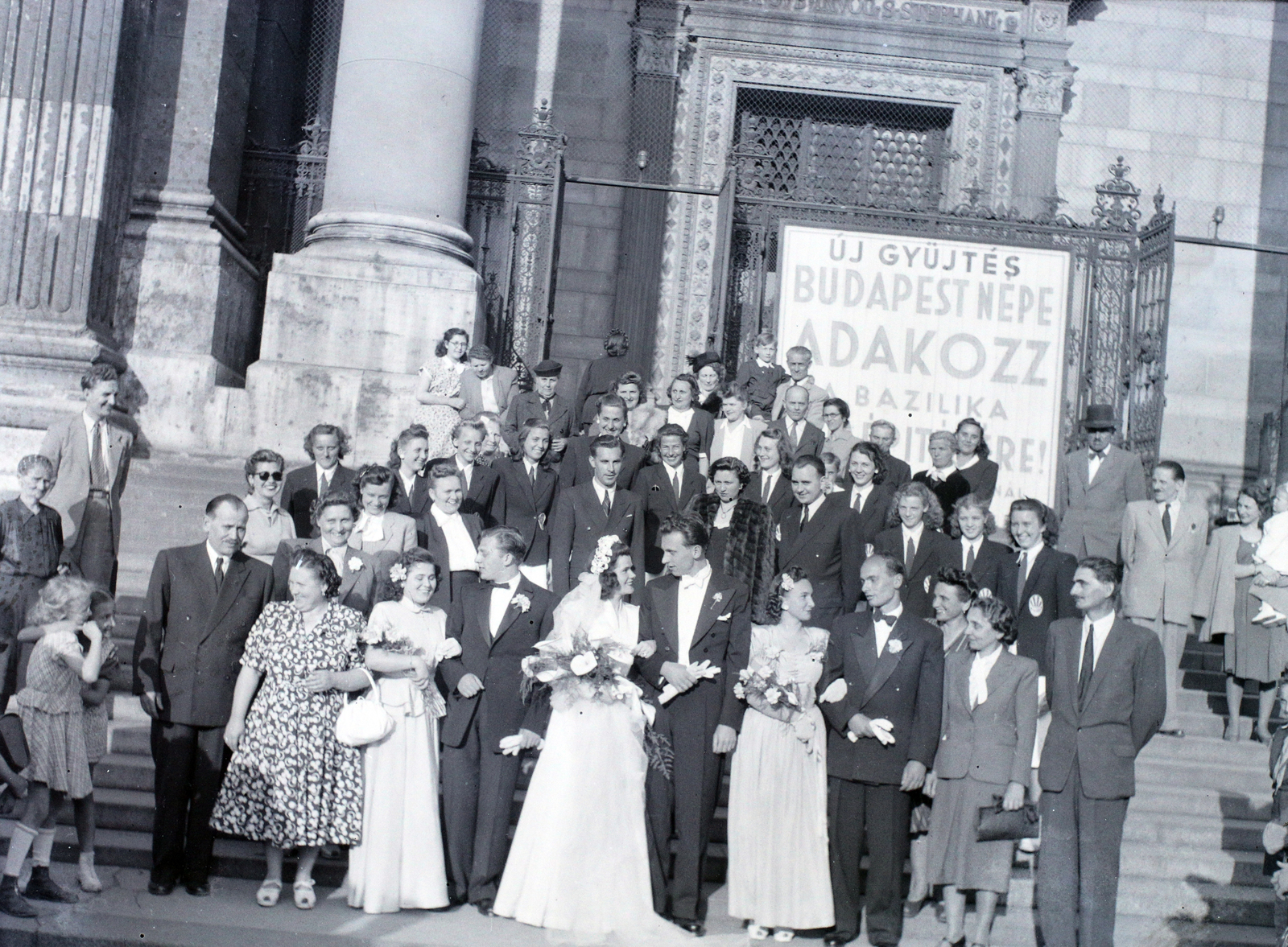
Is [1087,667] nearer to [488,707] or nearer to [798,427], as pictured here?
[488,707]

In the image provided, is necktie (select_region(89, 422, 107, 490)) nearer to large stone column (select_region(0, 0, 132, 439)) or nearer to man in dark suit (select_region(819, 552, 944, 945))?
large stone column (select_region(0, 0, 132, 439))

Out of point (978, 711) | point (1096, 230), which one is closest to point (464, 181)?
point (1096, 230)

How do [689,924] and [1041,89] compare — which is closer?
[689,924]

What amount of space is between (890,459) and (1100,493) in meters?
1.84

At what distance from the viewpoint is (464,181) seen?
1173 cm

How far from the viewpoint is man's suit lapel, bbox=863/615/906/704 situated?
23.7ft

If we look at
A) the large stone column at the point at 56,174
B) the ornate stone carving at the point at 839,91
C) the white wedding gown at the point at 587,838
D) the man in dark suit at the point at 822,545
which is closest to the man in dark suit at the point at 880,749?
the white wedding gown at the point at 587,838

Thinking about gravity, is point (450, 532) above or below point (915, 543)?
below

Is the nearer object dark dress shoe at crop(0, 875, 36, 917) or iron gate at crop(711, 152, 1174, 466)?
dark dress shoe at crop(0, 875, 36, 917)

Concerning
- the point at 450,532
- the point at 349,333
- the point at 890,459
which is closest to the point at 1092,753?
the point at 890,459

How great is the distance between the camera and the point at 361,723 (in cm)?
674

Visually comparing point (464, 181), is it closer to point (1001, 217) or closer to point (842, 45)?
point (1001, 217)

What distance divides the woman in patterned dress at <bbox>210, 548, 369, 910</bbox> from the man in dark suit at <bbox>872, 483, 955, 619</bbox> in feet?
11.7

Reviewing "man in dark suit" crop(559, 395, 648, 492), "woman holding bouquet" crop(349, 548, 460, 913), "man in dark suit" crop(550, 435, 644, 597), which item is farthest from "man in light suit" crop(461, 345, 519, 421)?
"woman holding bouquet" crop(349, 548, 460, 913)
